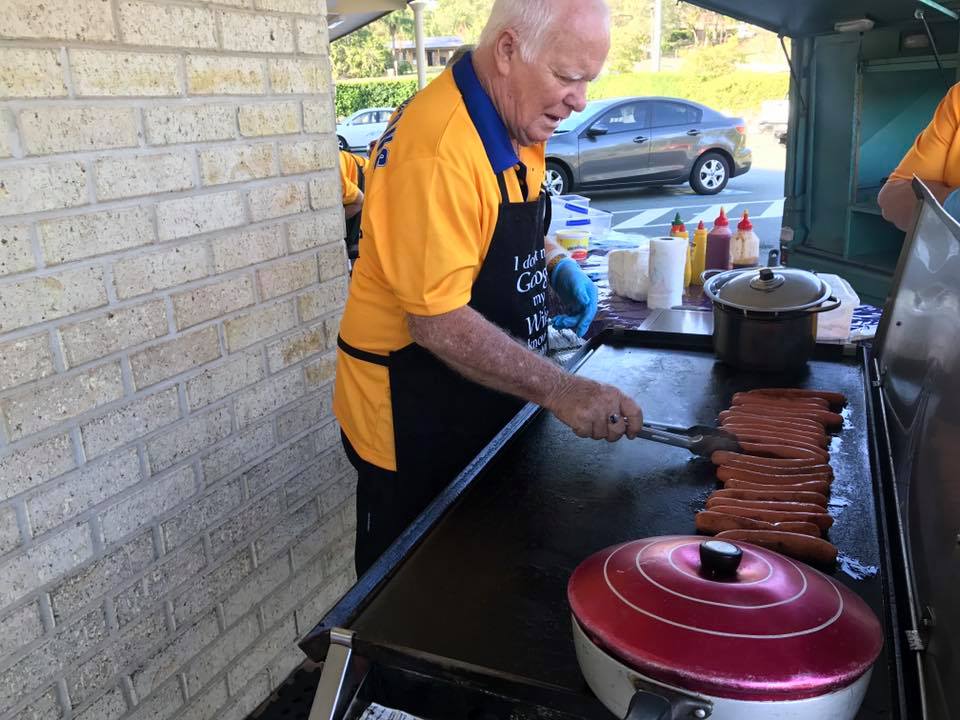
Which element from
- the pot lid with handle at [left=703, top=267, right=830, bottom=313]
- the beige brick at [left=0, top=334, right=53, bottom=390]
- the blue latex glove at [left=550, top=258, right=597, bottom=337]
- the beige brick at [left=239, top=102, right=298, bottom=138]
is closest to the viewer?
the beige brick at [left=0, top=334, right=53, bottom=390]

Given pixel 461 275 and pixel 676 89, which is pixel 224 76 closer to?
pixel 461 275

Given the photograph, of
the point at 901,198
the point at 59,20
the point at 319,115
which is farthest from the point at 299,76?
the point at 901,198

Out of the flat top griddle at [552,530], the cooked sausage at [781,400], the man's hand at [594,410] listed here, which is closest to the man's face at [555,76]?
the man's hand at [594,410]

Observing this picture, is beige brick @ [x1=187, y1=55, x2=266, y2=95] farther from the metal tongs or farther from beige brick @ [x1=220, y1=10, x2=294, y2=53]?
the metal tongs

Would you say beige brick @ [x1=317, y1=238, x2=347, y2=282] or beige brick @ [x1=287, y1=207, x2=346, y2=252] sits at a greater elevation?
beige brick @ [x1=287, y1=207, x2=346, y2=252]

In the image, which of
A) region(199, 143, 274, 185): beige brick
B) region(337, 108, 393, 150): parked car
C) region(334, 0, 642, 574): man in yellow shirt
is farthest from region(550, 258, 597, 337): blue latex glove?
region(337, 108, 393, 150): parked car

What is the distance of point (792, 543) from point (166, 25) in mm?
1890

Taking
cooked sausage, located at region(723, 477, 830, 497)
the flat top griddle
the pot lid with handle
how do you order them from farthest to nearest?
the pot lid with handle
cooked sausage, located at region(723, 477, 830, 497)
the flat top griddle

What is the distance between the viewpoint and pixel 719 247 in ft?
11.8

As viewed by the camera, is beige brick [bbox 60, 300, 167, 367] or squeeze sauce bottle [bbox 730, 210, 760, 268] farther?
squeeze sauce bottle [bbox 730, 210, 760, 268]

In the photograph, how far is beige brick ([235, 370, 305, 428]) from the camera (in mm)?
2369

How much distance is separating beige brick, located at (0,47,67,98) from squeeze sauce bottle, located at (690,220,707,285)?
2779mm

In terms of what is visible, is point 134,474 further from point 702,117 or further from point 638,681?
point 702,117

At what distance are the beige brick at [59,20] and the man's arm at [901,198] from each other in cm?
281
